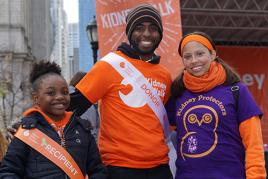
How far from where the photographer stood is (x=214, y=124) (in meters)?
3.26

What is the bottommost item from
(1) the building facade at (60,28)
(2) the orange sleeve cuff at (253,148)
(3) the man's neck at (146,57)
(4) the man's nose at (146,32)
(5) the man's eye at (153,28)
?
(2) the orange sleeve cuff at (253,148)

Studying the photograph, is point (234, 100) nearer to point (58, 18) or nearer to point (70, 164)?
point (70, 164)

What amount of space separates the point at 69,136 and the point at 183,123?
2.54 ft

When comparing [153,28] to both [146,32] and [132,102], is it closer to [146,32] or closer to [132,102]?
[146,32]

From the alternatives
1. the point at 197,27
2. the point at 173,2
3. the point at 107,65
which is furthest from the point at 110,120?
the point at 197,27

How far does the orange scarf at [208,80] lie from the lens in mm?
3312

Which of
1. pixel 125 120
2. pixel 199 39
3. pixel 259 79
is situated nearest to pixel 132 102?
pixel 125 120

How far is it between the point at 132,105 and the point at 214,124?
60cm

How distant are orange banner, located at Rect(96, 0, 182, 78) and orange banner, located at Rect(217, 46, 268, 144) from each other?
6.94 m

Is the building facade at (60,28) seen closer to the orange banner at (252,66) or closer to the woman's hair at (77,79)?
the orange banner at (252,66)

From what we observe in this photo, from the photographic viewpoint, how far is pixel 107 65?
355 cm

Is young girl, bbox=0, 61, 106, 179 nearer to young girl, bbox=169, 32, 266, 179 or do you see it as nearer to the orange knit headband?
young girl, bbox=169, 32, 266, 179

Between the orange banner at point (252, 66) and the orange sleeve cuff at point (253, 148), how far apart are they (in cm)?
1066

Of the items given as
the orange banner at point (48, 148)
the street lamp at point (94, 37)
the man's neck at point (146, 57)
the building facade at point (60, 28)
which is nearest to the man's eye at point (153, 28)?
the man's neck at point (146, 57)
